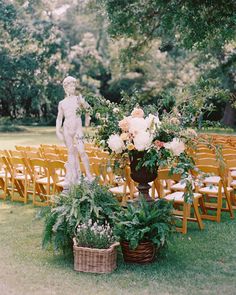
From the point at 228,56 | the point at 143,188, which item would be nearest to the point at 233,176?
the point at 143,188

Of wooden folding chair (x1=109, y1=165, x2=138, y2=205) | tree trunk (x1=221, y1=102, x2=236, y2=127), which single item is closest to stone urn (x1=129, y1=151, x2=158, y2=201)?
wooden folding chair (x1=109, y1=165, x2=138, y2=205)

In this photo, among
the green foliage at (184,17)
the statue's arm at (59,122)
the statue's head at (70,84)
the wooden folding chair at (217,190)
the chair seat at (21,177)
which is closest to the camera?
the wooden folding chair at (217,190)

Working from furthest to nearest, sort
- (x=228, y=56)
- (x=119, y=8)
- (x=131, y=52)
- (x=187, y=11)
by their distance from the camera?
1. (x=228, y=56)
2. (x=131, y=52)
3. (x=119, y=8)
4. (x=187, y=11)

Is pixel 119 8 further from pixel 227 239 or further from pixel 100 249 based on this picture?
pixel 100 249

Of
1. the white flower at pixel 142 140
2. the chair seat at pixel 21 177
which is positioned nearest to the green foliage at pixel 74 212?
the white flower at pixel 142 140

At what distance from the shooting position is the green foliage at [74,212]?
21.9 ft

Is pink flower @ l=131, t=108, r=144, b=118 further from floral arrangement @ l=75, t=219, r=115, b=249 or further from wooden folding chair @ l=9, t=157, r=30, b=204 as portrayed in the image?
wooden folding chair @ l=9, t=157, r=30, b=204

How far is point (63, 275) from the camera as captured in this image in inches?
248

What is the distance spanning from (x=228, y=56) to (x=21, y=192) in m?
22.4

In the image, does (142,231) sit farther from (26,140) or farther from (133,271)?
(26,140)

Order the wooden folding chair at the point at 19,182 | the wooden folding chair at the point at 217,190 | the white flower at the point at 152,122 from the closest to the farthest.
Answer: the white flower at the point at 152,122 → the wooden folding chair at the point at 217,190 → the wooden folding chair at the point at 19,182

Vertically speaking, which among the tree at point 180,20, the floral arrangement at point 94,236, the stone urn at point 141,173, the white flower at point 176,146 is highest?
the tree at point 180,20

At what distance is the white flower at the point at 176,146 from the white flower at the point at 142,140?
0.24 metres

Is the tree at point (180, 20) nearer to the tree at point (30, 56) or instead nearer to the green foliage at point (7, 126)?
the tree at point (30, 56)
